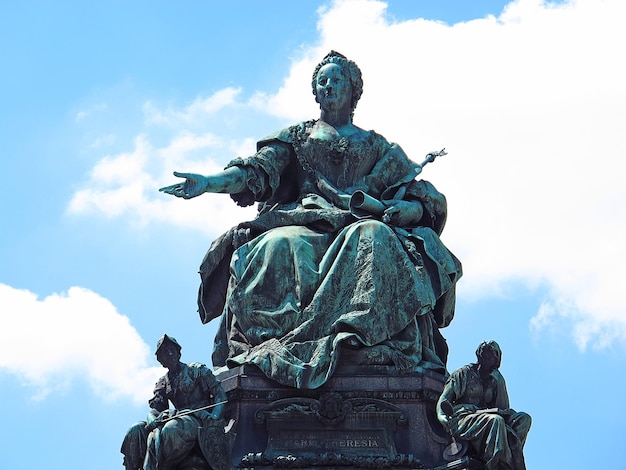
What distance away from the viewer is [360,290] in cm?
1975

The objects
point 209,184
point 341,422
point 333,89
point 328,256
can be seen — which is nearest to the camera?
point 341,422

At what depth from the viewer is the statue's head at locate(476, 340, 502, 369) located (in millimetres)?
18812

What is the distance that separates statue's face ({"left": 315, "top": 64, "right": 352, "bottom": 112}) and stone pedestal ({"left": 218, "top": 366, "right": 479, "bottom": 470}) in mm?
4296

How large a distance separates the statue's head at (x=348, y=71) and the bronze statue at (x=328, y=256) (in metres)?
0.01

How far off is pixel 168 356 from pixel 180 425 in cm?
93

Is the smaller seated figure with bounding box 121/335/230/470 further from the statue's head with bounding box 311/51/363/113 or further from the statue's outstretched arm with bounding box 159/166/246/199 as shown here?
the statue's head with bounding box 311/51/363/113

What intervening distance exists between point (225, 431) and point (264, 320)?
1669 millimetres

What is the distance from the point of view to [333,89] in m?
21.9

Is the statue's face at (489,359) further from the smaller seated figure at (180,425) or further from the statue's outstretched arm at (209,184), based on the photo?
the statue's outstretched arm at (209,184)

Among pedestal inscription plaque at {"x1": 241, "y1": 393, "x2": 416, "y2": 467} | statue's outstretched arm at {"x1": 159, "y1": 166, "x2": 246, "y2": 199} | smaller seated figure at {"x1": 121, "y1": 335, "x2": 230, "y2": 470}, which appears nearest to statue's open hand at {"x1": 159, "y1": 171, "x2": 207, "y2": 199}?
statue's outstretched arm at {"x1": 159, "y1": 166, "x2": 246, "y2": 199}

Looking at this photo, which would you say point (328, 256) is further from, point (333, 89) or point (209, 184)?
point (333, 89)

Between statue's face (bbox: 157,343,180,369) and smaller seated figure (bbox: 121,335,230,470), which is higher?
statue's face (bbox: 157,343,180,369)

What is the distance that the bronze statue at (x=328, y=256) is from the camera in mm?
19406

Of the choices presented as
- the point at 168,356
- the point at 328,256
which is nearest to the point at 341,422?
the point at 168,356
